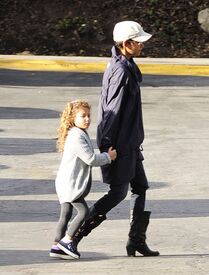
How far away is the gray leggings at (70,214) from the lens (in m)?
7.22

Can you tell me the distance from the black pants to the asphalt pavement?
0.37 metres

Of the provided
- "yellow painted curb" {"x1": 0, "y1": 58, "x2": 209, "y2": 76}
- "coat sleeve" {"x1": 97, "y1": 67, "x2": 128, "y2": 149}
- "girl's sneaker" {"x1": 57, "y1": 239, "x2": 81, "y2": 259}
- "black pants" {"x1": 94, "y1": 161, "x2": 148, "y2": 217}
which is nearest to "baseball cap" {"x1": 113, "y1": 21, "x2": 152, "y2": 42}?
"coat sleeve" {"x1": 97, "y1": 67, "x2": 128, "y2": 149}

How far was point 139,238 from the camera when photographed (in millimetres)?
7379

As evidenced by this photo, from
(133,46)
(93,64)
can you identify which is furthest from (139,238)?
(93,64)

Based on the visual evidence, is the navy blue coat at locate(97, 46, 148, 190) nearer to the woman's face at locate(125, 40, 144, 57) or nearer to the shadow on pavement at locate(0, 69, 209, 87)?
the woman's face at locate(125, 40, 144, 57)

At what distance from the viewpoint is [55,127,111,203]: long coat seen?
712 cm

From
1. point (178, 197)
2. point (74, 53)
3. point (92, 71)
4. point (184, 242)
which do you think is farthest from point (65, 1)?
point (184, 242)

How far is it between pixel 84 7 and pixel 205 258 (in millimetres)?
14280

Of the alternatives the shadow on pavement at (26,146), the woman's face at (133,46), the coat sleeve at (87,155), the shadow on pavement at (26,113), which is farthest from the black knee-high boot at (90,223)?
the shadow on pavement at (26,113)

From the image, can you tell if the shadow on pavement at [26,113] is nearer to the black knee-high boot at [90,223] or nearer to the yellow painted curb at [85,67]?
the yellow painted curb at [85,67]

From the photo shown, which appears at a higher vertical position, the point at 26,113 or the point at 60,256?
the point at 60,256

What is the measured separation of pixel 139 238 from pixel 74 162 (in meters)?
0.75

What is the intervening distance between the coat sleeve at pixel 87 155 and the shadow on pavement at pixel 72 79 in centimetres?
987

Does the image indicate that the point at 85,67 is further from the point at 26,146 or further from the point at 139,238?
the point at 139,238
